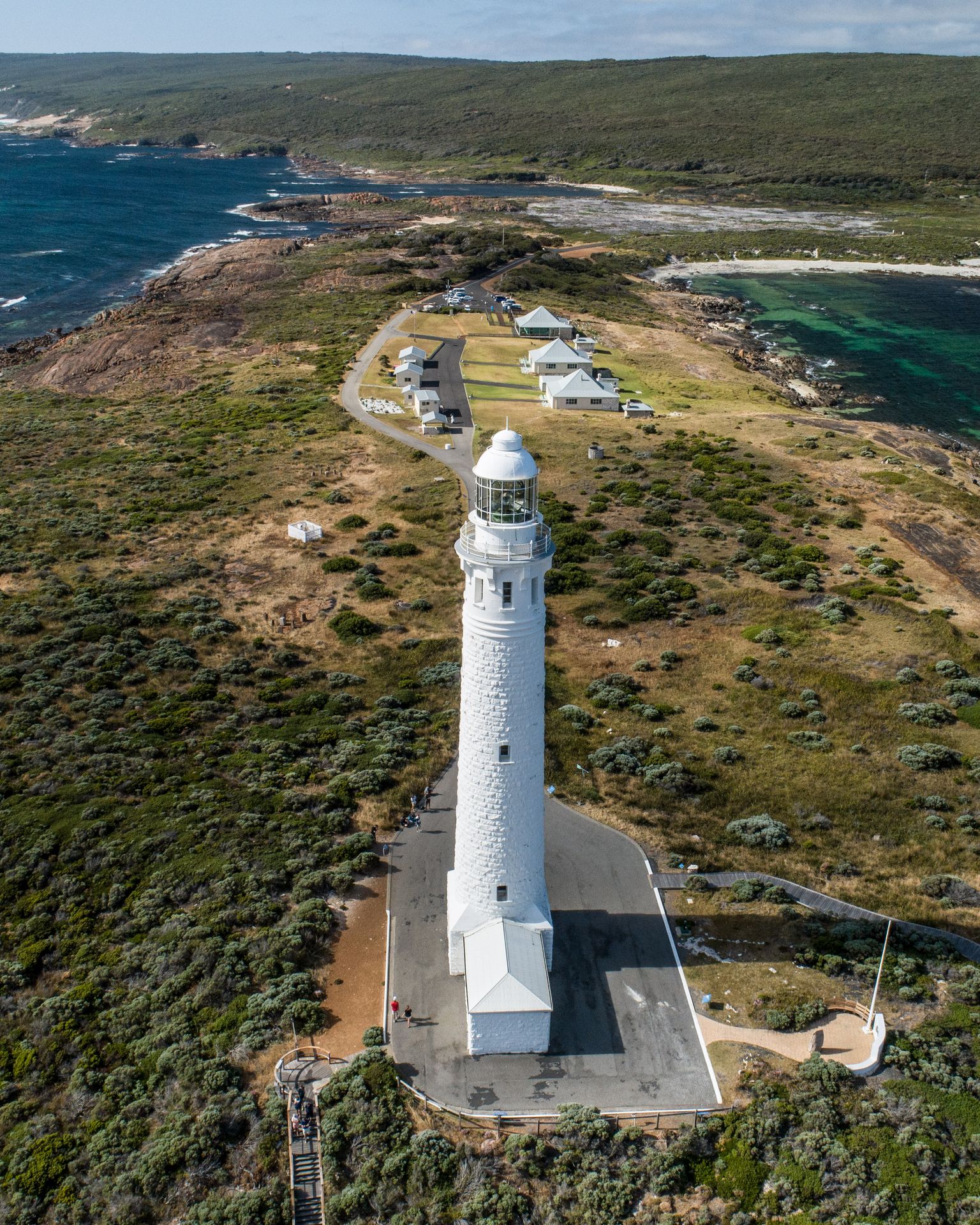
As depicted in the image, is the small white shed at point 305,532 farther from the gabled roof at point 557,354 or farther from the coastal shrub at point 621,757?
the gabled roof at point 557,354

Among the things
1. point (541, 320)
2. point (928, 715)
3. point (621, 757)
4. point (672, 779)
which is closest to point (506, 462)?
point (672, 779)

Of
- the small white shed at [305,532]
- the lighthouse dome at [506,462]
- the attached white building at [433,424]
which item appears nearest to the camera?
the lighthouse dome at [506,462]

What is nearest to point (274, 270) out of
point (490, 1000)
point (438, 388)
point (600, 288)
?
point (600, 288)

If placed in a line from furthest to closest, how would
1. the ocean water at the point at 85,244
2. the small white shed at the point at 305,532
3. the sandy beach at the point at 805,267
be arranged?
the sandy beach at the point at 805,267
the ocean water at the point at 85,244
the small white shed at the point at 305,532

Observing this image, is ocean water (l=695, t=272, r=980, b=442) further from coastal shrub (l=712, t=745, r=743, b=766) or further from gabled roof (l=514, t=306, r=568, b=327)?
coastal shrub (l=712, t=745, r=743, b=766)

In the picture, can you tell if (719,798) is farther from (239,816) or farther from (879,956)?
(239,816)

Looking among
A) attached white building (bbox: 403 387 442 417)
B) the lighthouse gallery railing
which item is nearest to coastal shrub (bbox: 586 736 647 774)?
the lighthouse gallery railing

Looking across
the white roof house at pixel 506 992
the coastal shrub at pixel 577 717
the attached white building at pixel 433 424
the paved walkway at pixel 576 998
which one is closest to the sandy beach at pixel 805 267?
the attached white building at pixel 433 424

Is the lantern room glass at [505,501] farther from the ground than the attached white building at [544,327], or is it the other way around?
the lantern room glass at [505,501]
